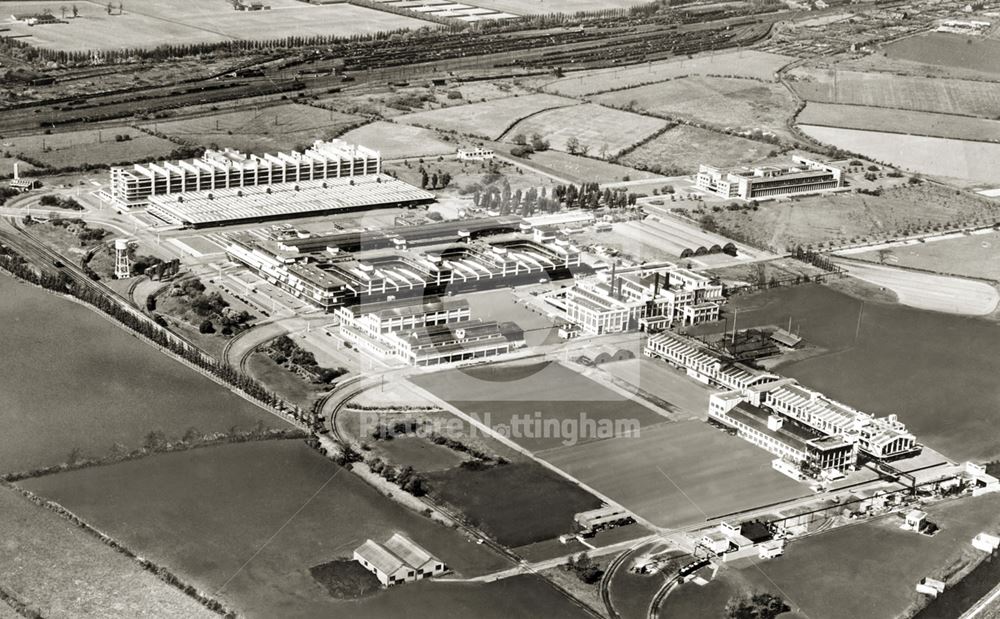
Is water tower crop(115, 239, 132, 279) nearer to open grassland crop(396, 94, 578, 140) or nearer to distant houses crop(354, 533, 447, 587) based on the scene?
distant houses crop(354, 533, 447, 587)

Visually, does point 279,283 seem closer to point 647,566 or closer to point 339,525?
point 339,525

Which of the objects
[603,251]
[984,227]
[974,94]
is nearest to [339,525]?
[603,251]

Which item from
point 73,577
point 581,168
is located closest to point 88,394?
point 73,577

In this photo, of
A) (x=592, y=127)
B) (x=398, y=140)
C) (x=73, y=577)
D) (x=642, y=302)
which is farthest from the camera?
(x=592, y=127)

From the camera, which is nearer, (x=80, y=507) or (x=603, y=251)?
(x=80, y=507)

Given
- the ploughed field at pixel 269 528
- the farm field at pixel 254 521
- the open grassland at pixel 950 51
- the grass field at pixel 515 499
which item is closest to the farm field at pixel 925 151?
the open grassland at pixel 950 51

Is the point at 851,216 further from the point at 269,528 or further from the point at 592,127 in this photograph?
the point at 269,528

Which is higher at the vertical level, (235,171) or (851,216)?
(235,171)
